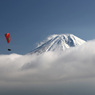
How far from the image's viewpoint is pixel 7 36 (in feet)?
556

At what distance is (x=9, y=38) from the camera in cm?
16775

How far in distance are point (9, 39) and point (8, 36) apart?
3.04 meters

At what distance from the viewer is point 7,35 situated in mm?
169875

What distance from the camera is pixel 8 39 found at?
550ft

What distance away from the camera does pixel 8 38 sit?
552ft

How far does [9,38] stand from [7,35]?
11.2ft

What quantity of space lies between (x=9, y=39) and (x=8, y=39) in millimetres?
812

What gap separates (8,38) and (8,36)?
5.35 ft

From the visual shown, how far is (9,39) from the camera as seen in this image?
16725cm

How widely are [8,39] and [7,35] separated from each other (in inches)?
146

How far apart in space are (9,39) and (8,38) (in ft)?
5.14

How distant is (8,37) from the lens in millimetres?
168750

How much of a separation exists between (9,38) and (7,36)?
2.67m

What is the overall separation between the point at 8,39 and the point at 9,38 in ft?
3.07
